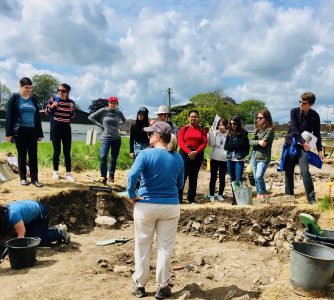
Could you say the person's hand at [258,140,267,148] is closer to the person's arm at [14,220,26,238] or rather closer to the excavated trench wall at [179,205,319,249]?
the excavated trench wall at [179,205,319,249]

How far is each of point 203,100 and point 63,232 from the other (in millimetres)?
72193

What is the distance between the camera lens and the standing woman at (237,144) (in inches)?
310

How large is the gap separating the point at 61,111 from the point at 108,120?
3.38ft

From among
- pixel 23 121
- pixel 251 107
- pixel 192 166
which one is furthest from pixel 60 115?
pixel 251 107

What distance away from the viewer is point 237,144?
783 cm

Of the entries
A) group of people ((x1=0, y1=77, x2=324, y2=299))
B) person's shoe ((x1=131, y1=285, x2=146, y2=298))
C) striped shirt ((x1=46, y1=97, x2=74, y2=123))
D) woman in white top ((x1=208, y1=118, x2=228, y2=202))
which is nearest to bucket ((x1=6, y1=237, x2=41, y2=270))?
group of people ((x1=0, y1=77, x2=324, y2=299))

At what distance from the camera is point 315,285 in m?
3.90

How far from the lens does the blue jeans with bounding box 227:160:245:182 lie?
8.01 metres

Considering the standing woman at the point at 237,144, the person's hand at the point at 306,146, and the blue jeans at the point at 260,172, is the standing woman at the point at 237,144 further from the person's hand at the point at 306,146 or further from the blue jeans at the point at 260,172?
the person's hand at the point at 306,146

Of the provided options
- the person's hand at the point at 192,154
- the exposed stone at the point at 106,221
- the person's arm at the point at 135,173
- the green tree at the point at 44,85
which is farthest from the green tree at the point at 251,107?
the person's arm at the point at 135,173

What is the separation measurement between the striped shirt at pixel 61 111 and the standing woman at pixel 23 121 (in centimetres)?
31

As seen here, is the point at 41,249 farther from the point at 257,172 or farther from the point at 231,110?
the point at 231,110

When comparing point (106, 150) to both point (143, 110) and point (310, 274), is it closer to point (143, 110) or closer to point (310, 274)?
point (143, 110)

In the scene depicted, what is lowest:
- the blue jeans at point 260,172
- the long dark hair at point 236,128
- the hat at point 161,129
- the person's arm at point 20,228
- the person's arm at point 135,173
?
the person's arm at point 20,228
